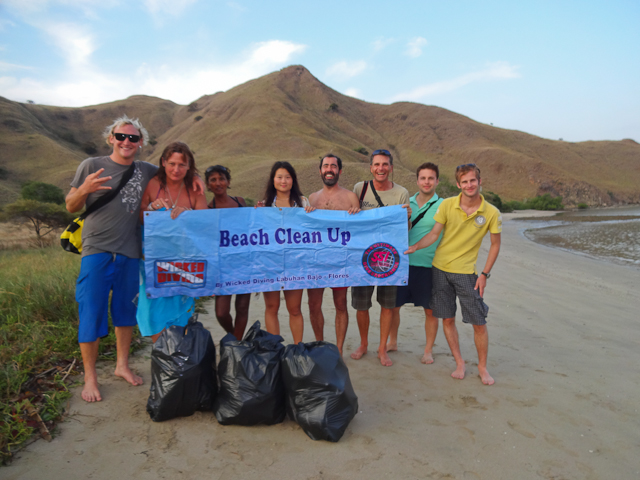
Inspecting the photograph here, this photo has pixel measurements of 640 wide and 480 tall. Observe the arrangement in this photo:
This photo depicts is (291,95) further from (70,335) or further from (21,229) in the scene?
(70,335)

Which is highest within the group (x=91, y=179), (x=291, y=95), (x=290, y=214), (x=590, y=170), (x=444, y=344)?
(x=291, y=95)

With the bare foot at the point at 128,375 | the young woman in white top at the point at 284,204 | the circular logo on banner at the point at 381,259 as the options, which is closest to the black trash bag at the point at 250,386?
the young woman in white top at the point at 284,204

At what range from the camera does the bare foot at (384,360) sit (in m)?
4.04

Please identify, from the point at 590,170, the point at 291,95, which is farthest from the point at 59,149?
the point at 590,170

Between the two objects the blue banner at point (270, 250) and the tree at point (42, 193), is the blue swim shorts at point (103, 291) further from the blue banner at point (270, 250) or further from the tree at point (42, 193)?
the tree at point (42, 193)

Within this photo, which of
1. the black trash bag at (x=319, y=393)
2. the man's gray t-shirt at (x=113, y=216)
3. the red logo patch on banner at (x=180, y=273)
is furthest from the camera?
the red logo patch on banner at (x=180, y=273)

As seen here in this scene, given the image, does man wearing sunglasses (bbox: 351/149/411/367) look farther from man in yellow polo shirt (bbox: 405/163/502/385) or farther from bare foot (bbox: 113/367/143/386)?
bare foot (bbox: 113/367/143/386)

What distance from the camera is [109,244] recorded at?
3.28 m

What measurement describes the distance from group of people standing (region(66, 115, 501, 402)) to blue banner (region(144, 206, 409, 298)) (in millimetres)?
131

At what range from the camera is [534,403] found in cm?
326

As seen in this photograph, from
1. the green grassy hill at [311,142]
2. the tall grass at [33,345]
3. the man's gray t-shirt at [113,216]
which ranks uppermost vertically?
the green grassy hill at [311,142]

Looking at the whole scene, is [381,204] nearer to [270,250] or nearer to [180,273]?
[270,250]

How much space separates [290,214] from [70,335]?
2741 millimetres

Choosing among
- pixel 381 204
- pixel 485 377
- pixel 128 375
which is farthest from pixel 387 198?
pixel 128 375
